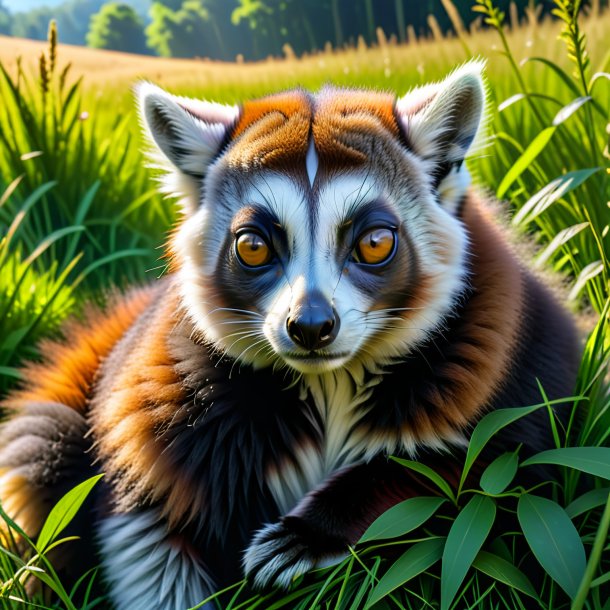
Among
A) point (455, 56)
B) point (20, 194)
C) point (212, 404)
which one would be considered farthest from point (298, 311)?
point (455, 56)

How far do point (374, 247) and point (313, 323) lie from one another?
1.28 feet

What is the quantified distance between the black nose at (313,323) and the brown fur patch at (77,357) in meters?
1.36

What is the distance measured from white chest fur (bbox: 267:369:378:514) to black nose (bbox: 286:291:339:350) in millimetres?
353

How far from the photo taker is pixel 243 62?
253 inches

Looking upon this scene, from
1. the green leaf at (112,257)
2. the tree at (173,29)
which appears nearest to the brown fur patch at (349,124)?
the green leaf at (112,257)

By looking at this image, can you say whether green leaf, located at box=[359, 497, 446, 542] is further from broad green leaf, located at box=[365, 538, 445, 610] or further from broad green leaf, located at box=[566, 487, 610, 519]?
broad green leaf, located at box=[566, 487, 610, 519]

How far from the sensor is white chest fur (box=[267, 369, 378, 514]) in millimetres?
2416

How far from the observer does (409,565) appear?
2.12m

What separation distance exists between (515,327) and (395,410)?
46 centimetres

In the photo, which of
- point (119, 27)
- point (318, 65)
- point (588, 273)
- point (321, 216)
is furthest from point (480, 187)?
point (119, 27)

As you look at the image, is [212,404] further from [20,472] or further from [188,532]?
[20,472]

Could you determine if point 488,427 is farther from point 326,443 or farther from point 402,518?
point 326,443

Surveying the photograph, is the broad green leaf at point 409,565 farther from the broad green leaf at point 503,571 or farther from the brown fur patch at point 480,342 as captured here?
the brown fur patch at point 480,342

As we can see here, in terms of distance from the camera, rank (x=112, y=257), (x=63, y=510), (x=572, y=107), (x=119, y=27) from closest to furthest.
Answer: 1. (x=63, y=510)
2. (x=572, y=107)
3. (x=112, y=257)
4. (x=119, y=27)
